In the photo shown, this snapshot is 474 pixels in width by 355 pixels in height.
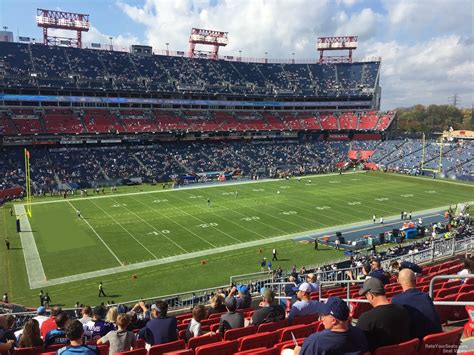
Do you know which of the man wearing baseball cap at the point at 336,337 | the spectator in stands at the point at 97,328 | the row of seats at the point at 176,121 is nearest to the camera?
the man wearing baseball cap at the point at 336,337

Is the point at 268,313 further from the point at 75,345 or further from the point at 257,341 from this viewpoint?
the point at 75,345

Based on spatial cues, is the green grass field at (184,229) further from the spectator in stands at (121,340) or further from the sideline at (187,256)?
the spectator in stands at (121,340)

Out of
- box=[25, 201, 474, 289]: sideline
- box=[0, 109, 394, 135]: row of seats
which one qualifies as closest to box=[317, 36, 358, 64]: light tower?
box=[0, 109, 394, 135]: row of seats

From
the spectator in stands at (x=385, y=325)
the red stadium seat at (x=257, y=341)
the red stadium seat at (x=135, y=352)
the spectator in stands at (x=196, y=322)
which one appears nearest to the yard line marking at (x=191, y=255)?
the spectator in stands at (x=196, y=322)

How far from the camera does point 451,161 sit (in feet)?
217

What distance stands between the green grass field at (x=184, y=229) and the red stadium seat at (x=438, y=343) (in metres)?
19.6

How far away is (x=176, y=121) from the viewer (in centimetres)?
7519

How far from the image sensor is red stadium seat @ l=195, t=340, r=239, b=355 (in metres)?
5.42

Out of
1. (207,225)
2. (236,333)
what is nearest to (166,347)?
(236,333)

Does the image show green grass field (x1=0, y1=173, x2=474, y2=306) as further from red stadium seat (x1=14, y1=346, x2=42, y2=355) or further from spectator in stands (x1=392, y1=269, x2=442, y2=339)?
spectator in stands (x1=392, y1=269, x2=442, y2=339)

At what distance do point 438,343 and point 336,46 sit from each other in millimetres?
101731

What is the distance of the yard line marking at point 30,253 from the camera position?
25.4m

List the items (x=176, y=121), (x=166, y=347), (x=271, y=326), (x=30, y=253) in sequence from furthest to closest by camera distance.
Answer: (x=176, y=121) < (x=30, y=253) < (x=271, y=326) < (x=166, y=347)

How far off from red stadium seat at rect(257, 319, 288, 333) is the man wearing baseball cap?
3.10 metres
